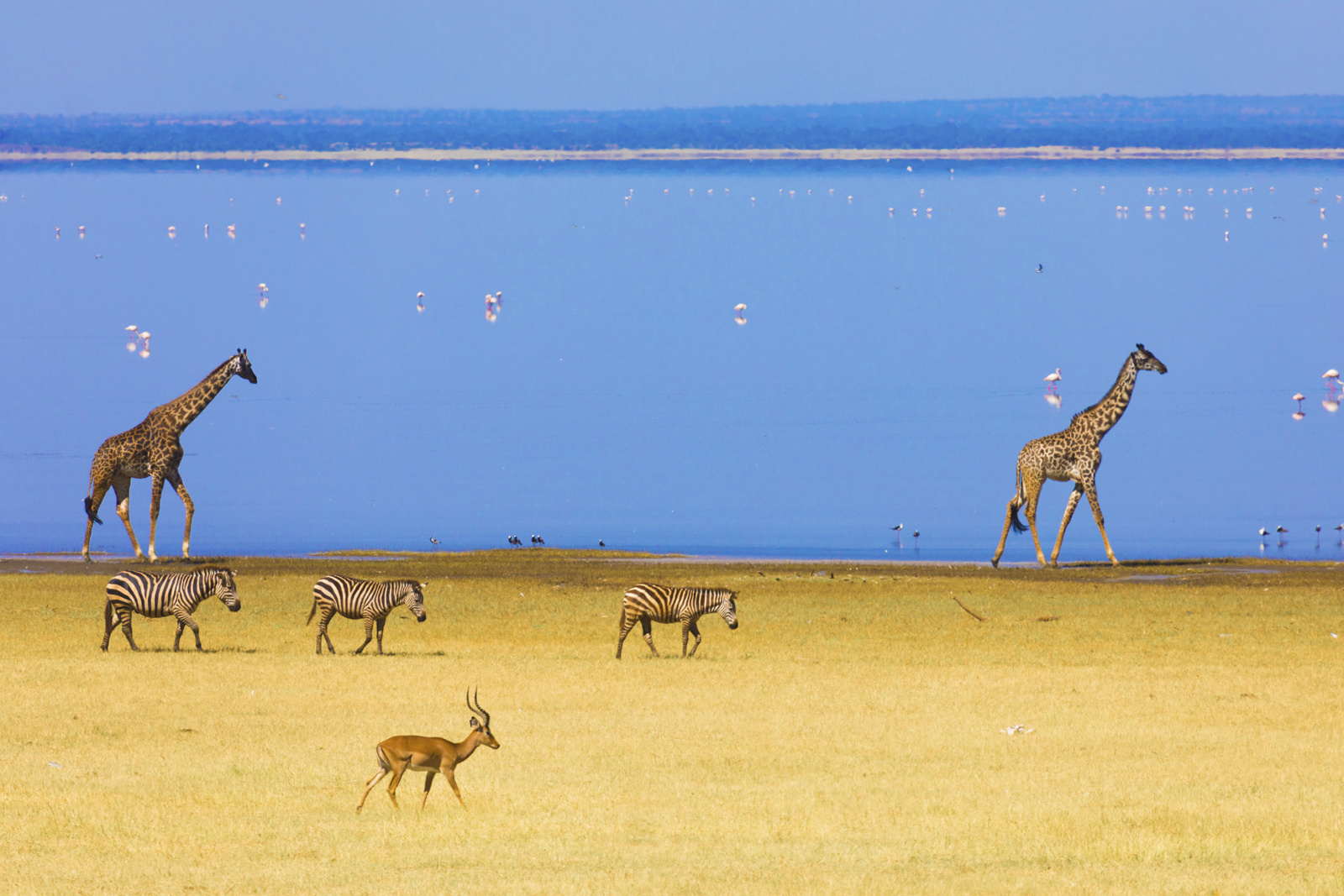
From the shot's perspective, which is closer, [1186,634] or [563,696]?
[563,696]

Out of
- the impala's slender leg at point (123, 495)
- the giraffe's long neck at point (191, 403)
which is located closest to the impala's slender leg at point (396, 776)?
the giraffe's long neck at point (191, 403)

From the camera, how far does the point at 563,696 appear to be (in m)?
23.7

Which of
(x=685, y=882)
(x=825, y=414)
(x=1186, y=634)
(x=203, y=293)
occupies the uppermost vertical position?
(x=203, y=293)

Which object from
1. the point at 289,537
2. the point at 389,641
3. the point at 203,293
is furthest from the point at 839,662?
the point at 203,293

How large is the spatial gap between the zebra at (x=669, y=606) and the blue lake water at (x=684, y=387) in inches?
672

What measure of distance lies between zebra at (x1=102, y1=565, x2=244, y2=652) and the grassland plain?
2.04ft

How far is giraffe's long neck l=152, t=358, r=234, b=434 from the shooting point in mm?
38656

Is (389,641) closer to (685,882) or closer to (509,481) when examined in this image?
(685,882)

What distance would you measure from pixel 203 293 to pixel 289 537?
68.5 meters

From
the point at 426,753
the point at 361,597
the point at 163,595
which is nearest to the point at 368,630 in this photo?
the point at 361,597

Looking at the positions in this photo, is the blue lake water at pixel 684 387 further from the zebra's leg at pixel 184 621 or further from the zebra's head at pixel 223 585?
the zebra's leg at pixel 184 621

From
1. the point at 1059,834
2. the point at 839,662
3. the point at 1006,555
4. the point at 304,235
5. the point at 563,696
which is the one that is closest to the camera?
the point at 1059,834

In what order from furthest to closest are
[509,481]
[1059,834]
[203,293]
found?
[203,293] < [509,481] < [1059,834]

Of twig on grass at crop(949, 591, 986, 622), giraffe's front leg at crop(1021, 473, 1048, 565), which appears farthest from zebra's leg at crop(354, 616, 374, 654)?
giraffe's front leg at crop(1021, 473, 1048, 565)
